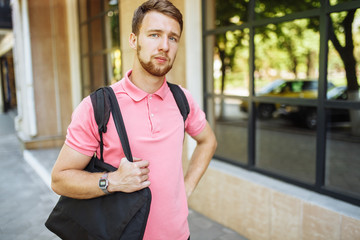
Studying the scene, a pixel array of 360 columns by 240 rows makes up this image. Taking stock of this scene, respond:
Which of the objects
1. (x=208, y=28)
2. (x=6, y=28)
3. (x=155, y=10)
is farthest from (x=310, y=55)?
(x=155, y=10)

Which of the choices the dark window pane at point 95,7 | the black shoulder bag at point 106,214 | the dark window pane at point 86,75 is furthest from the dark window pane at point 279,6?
the black shoulder bag at point 106,214

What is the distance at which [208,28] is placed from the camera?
158 inches

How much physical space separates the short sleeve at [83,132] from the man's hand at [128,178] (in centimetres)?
18

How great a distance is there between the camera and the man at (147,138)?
1.33 m

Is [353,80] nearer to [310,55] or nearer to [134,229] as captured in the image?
[134,229]

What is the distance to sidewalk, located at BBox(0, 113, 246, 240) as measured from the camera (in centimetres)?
359

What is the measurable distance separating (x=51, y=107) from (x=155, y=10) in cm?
702

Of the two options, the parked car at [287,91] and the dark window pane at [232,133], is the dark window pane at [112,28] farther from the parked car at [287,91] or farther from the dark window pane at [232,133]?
the parked car at [287,91]

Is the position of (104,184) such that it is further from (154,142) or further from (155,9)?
(155,9)

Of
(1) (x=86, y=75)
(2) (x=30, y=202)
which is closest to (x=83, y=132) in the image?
(2) (x=30, y=202)

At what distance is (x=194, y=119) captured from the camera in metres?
1.83

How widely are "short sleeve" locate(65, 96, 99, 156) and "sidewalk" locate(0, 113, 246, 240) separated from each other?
2478 mm

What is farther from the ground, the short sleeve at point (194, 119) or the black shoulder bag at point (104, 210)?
the short sleeve at point (194, 119)

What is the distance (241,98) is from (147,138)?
2460mm
